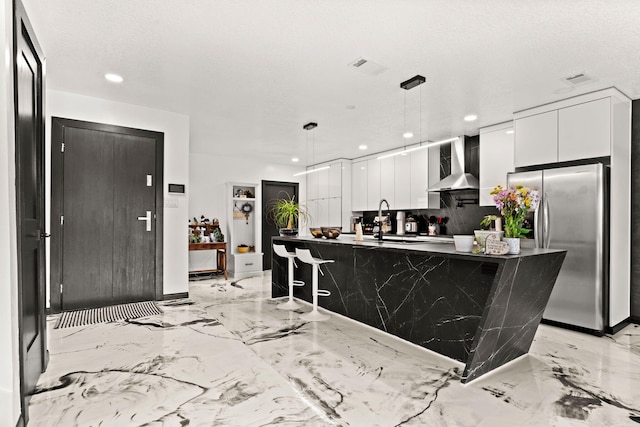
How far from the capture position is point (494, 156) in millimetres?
4949

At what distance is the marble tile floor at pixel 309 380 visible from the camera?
2.01 meters

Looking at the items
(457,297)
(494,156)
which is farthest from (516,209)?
(494,156)

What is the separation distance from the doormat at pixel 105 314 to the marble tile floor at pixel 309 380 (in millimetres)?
206

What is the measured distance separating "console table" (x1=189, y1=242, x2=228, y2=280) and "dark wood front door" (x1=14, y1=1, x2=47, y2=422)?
12.3ft

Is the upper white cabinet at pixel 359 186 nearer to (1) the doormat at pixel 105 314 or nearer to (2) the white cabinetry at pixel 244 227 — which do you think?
(2) the white cabinetry at pixel 244 227

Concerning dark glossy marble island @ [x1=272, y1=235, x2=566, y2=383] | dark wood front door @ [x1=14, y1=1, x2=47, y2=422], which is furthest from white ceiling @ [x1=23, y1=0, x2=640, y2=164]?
dark glossy marble island @ [x1=272, y1=235, x2=566, y2=383]

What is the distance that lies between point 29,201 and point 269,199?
595 cm

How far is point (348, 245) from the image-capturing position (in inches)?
140

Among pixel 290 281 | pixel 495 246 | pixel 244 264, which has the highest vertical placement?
pixel 495 246

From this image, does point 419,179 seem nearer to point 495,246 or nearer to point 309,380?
point 495,246

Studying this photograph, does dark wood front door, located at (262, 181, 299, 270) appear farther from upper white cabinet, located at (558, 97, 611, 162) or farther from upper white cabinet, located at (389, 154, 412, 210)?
upper white cabinet, located at (558, 97, 611, 162)

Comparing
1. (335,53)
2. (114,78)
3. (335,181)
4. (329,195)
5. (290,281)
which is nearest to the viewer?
(335,53)

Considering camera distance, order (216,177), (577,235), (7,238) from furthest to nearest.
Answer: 1. (216,177)
2. (577,235)
3. (7,238)

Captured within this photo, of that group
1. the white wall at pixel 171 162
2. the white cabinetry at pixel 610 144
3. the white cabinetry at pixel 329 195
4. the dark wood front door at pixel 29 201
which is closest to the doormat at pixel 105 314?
the white wall at pixel 171 162
